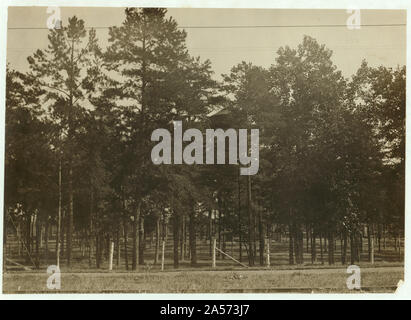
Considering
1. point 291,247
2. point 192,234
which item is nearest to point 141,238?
point 192,234

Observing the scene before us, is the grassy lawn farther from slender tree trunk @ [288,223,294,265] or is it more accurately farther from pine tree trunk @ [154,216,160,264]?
slender tree trunk @ [288,223,294,265]

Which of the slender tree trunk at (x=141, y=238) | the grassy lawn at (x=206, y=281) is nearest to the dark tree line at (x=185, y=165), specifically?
the slender tree trunk at (x=141, y=238)

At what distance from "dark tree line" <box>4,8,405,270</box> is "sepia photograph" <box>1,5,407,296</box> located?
0.03 m

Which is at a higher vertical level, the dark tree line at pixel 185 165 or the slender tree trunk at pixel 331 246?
the dark tree line at pixel 185 165

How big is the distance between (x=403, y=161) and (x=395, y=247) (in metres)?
1.87

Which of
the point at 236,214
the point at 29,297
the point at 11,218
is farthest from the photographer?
the point at 236,214

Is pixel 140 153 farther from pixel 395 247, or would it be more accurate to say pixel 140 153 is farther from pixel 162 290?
pixel 395 247

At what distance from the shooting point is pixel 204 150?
42.7 feet

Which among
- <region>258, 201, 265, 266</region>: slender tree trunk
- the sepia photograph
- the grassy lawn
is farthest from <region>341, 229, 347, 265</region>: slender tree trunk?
<region>258, 201, 265, 266</region>: slender tree trunk

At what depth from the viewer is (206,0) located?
12742 mm

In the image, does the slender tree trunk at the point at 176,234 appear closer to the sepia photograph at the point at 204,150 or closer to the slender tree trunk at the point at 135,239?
the sepia photograph at the point at 204,150

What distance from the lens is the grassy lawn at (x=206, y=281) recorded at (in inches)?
495

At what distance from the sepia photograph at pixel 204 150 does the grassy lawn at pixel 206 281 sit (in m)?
0.04

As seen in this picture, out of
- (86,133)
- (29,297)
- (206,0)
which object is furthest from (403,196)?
(29,297)
